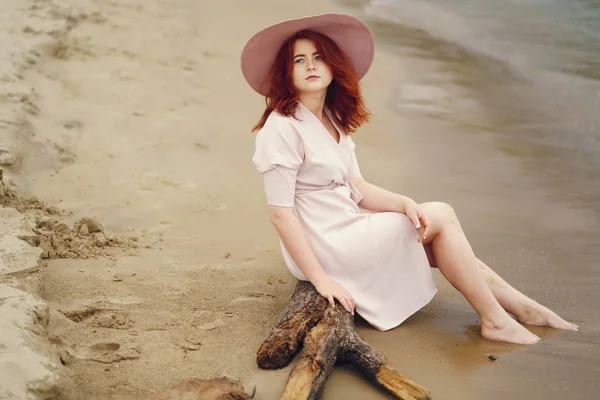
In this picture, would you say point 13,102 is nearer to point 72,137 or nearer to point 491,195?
point 72,137

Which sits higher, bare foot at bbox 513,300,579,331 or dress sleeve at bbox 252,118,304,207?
dress sleeve at bbox 252,118,304,207

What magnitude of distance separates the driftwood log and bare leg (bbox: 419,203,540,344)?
20.6 inches

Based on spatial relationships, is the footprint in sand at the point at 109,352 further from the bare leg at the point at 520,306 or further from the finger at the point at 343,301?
the bare leg at the point at 520,306

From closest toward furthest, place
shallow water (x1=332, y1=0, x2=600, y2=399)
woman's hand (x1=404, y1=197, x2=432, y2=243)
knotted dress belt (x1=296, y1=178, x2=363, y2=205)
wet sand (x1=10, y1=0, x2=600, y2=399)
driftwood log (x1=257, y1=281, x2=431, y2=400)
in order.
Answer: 1. driftwood log (x1=257, y1=281, x2=431, y2=400)
2. wet sand (x1=10, y1=0, x2=600, y2=399)
3. shallow water (x1=332, y1=0, x2=600, y2=399)
4. woman's hand (x1=404, y1=197, x2=432, y2=243)
5. knotted dress belt (x1=296, y1=178, x2=363, y2=205)

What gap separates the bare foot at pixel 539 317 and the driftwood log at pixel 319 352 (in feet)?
2.73

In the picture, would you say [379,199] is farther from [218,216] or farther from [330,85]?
[218,216]

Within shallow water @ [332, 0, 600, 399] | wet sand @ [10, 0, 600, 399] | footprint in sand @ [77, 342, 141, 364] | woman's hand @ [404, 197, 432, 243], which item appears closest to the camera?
footprint in sand @ [77, 342, 141, 364]

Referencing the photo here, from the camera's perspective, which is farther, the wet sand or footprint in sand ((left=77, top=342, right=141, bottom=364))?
the wet sand

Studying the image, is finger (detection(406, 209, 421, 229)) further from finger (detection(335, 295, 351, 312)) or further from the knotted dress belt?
finger (detection(335, 295, 351, 312))

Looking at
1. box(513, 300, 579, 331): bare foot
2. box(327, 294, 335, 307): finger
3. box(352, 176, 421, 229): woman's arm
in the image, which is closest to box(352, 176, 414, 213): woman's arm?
box(352, 176, 421, 229): woman's arm

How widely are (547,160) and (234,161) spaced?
227 cm

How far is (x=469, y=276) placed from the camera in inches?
110

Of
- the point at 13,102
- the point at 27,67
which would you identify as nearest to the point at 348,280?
the point at 13,102

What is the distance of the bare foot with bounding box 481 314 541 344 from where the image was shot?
2760mm
